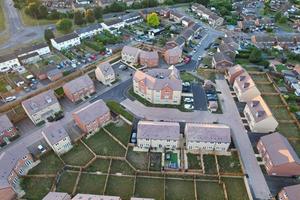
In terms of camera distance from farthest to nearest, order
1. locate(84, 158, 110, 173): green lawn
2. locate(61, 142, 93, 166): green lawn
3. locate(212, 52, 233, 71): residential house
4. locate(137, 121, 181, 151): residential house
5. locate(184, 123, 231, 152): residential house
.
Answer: locate(212, 52, 233, 71): residential house
locate(137, 121, 181, 151): residential house
locate(184, 123, 231, 152): residential house
locate(61, 142, 93, 166): green lawn
locate(84, 158, 110, 173): green lawn

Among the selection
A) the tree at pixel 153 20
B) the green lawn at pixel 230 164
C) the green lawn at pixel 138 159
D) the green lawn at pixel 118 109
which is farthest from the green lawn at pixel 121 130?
the tree at pixel 153 20

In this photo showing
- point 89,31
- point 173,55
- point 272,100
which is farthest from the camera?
point 89,31

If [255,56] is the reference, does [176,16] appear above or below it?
above

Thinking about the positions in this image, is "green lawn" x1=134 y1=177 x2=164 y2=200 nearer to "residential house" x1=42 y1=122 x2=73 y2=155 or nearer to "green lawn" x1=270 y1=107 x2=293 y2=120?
"residential house" x1=42 y1=122 x2=73 y2=155

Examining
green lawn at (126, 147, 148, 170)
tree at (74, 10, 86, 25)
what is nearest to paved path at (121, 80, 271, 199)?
green lawn at (126, 147, 148, 170)

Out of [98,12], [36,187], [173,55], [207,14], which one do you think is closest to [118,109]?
[36,187]

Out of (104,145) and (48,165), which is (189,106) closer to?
(104,145)
